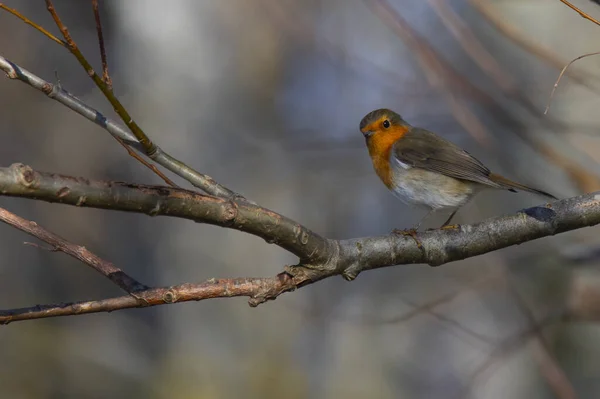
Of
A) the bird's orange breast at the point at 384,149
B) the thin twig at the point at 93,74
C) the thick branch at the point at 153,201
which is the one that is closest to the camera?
the thick branch at the point at 153,201

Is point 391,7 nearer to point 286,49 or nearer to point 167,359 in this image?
point 286,49

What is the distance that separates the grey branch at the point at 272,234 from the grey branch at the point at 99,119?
0.73 feet

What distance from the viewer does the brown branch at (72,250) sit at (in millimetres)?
1431

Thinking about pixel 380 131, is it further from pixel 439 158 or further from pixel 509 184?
→ pixel 509 184

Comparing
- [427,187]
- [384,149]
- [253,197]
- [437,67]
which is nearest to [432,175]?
[427,187]

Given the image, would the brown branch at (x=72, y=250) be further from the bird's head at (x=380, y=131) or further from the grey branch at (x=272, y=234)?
the bird's head at (x=380, y=131)

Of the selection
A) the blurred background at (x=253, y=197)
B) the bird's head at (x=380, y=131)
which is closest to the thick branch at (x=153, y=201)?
the bird's head at (x=380, y=131)

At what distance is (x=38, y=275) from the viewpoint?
519 centimetres

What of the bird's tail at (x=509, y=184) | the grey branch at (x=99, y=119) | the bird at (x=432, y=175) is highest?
the bird at (x=432, y=175)

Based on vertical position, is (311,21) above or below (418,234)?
above

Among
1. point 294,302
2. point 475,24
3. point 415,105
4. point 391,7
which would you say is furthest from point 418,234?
point 475,24

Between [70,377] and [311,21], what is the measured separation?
3.69 meters

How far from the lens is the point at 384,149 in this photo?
317 centimetres

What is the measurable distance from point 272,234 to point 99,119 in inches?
24.3
